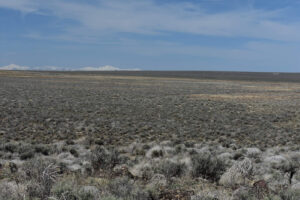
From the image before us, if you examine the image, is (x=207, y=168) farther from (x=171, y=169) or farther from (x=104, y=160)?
(x=104, y=160)

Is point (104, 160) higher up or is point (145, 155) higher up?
point (104, 160)

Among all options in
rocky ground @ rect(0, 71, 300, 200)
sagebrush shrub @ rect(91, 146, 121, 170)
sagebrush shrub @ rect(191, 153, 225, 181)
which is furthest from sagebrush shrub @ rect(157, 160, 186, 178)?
sagebrush shrub @ rect(91, 146, 121, 170)

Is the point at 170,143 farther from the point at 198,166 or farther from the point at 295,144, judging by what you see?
the point at 295,144

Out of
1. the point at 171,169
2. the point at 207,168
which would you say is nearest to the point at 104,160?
the point at 171,169

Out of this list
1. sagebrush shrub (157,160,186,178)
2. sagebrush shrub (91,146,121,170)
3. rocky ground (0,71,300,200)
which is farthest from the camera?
sagebrush shrub (91,146,121,170)

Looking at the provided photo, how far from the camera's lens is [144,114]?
1886cm

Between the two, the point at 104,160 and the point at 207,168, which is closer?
the point at 207,168

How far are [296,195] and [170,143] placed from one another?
624 centimetres

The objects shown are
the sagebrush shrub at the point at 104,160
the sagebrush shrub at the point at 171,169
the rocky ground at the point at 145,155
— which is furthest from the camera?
the sagebrush shrub at the point at 104,160

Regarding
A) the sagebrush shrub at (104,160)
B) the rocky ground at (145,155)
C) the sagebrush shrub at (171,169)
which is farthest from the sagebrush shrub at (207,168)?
the sagebrush shrub at (104,160)

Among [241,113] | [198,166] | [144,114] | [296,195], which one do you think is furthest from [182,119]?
[296,195]

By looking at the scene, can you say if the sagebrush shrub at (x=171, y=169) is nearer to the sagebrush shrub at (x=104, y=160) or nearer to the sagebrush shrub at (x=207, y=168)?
the sagebrush shrub at (x=207, y=168)

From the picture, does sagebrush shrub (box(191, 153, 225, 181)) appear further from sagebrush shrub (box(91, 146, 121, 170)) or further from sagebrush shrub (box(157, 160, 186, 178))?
sagebrush shrub (box(91, 146, 121, 170))

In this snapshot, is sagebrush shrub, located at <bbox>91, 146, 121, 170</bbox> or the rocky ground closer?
the rocky ground
